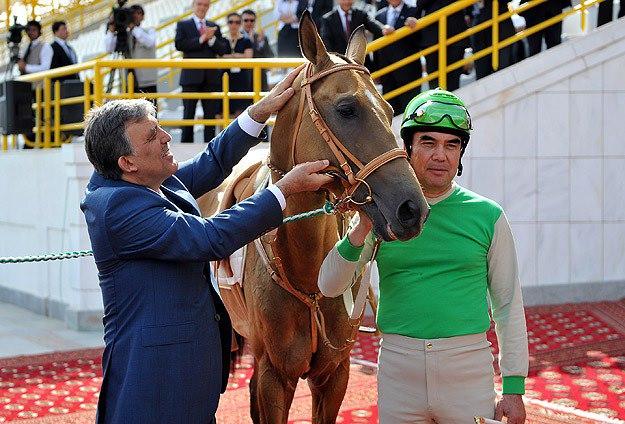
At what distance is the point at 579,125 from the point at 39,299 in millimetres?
6029

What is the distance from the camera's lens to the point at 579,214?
32.8 ft

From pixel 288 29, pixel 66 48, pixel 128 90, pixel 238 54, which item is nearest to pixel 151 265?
pixel 128 90

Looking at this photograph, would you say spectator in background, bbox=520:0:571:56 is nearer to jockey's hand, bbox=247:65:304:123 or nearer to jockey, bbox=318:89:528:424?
jockey's hand, bbox=247:65:304:123

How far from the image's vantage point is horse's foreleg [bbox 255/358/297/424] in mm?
4270

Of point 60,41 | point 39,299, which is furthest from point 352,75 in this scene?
point 60,41

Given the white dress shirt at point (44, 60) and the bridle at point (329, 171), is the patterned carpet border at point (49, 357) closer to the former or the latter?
the bridle at point (329, 171)

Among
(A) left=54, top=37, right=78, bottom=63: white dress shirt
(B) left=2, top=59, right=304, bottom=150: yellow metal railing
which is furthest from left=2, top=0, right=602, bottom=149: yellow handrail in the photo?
(A) left=54, top=37, right=78, bottom=63: white dress shirt

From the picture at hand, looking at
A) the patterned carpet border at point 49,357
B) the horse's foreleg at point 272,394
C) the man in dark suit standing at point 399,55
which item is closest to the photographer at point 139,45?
the man in dark suit standing at point 399,55

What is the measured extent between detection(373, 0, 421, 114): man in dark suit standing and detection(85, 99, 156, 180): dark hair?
7.15 meters

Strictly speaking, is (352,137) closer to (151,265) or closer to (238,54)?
(151,265)

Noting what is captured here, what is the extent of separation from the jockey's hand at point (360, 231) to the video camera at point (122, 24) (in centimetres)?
824

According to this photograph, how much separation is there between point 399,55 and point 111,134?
7.40 metres

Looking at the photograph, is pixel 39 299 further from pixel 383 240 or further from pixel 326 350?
pixel 383 240

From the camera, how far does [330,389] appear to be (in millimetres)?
4539
